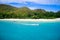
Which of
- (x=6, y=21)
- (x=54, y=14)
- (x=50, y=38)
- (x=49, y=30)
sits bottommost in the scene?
(x=50, y=38)

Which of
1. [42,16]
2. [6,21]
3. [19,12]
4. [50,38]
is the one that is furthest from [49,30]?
[6,21]

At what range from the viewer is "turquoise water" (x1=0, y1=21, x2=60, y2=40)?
1614 millimetres

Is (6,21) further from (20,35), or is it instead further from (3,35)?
(20,35)

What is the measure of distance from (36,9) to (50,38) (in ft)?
1.96

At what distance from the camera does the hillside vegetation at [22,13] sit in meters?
1.64

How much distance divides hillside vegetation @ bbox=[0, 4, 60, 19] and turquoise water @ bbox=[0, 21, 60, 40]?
0.12 m

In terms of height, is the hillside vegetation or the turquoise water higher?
the hillside vegetation

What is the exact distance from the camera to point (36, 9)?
1657mm

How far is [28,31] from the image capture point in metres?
1.62

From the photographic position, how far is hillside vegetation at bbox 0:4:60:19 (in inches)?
64.7

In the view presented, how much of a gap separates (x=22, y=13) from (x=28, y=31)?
353mm

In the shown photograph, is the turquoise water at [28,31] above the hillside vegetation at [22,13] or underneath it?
underneath

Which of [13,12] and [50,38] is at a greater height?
[13,12]

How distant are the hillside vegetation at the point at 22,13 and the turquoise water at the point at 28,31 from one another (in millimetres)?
116
